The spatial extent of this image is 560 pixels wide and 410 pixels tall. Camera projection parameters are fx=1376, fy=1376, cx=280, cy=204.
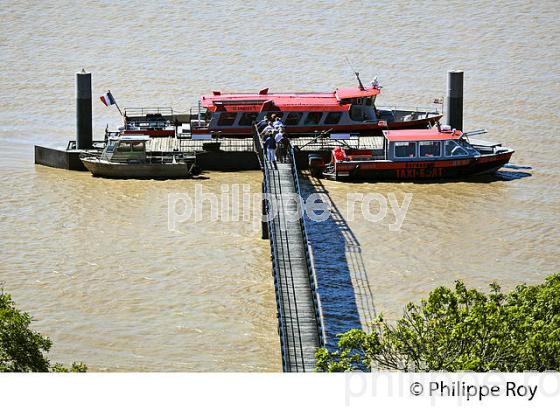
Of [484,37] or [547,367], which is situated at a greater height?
[484,37]

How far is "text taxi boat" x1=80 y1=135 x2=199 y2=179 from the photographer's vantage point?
38875 millimetres

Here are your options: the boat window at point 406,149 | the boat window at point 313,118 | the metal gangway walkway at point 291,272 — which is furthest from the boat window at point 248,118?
the metal gangway walkway at point 291,272

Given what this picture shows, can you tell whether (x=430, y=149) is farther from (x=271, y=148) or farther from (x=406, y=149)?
(x=271, y=148)

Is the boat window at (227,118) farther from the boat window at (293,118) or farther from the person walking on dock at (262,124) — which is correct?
the boat window at (293,118)

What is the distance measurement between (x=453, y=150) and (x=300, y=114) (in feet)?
16.9

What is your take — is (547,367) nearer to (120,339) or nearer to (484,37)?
(120,339)

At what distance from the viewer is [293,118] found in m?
41.7

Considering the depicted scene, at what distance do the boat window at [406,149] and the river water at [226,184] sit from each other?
1425 mm

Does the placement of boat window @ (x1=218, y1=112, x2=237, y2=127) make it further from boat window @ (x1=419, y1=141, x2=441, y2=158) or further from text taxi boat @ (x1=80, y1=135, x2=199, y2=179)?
boat window @ (x1=419, y1=141, x2=441, y2=158)

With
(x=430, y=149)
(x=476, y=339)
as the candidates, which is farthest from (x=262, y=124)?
(x=476, y=339)

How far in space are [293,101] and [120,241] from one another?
11435 mm

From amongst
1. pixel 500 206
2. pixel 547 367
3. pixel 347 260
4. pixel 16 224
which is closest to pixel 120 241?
pixel 16 224

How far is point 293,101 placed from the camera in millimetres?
42031

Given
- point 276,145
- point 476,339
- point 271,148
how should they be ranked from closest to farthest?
point 476,339
point 271,148
point 276,145
